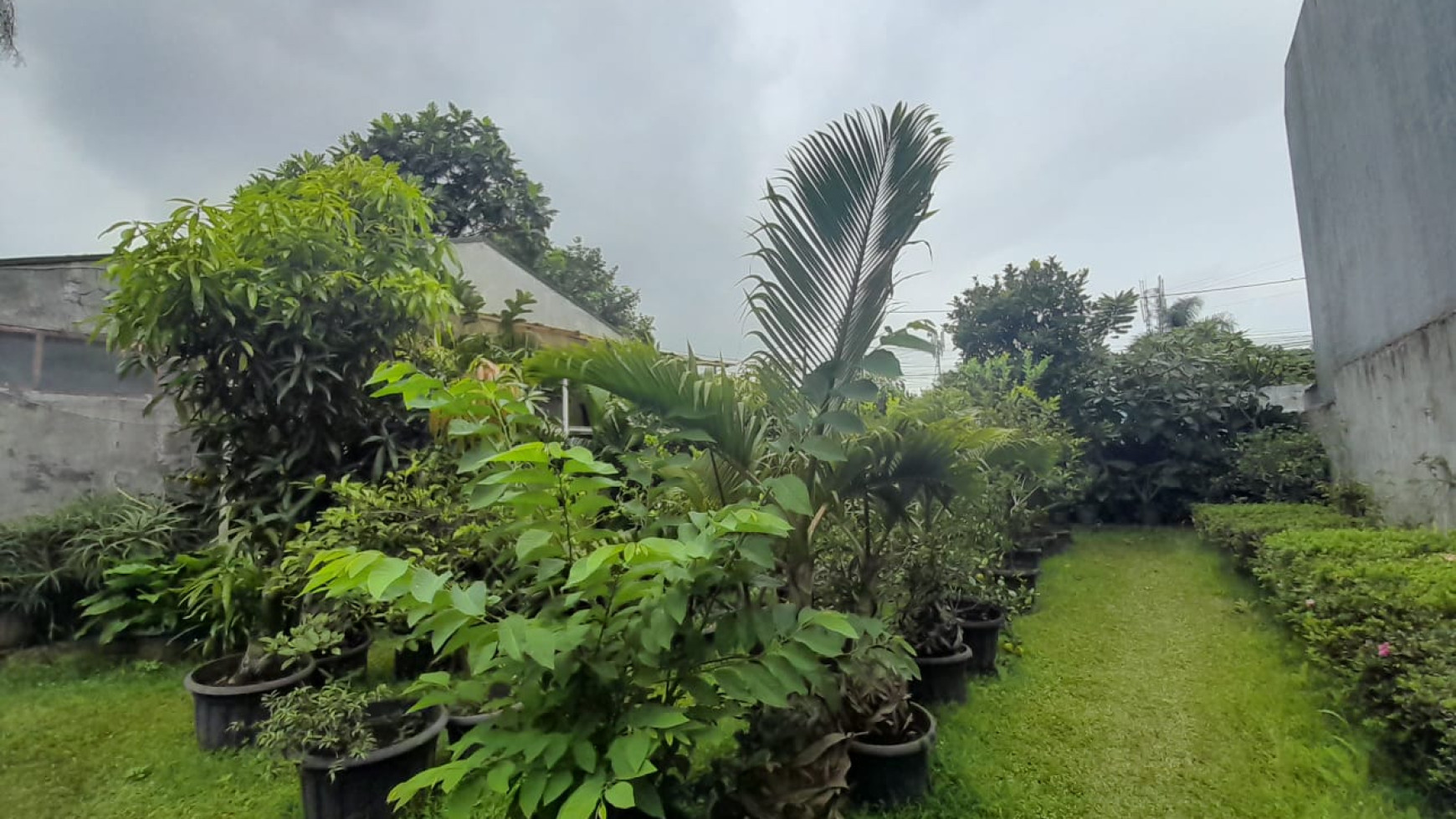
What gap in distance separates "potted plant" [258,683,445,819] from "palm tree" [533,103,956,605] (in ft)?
4.35

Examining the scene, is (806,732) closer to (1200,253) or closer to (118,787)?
(118,787)

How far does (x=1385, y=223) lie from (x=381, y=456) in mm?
6027

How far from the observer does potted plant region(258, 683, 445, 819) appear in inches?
A: 79.9

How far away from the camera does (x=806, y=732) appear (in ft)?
6.01

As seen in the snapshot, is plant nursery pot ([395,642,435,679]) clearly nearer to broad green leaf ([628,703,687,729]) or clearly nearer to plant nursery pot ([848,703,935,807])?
plant nursery pot ([848,703,935,807])

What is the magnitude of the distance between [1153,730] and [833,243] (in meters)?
2.37

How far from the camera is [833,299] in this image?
2062 millimetres

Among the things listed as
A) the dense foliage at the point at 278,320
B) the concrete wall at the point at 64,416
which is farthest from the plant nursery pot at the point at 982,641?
the concrete wall at the point at 64,416

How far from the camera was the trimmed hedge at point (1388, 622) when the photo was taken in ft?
6.36

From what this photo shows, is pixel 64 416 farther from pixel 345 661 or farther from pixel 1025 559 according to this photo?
pixel 1025 559

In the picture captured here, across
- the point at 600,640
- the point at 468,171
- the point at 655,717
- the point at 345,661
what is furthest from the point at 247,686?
the point at 468,171

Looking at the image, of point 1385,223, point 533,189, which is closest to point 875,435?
point 1385,223

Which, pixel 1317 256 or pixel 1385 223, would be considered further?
pixel 1317 256

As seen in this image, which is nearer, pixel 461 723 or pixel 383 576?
pixel 383 576
